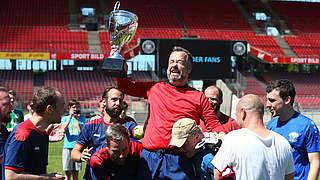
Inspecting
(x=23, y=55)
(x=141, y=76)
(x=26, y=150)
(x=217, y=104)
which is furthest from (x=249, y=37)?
(x=26, y=150)

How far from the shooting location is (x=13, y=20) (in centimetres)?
2892

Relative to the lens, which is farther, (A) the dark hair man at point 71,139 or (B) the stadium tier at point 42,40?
(B) the stadium tier at point 42,40

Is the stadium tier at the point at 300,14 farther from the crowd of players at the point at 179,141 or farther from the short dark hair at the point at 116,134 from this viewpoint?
the short dark hair at the point at 116,134

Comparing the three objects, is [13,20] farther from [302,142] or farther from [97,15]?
[302,142]

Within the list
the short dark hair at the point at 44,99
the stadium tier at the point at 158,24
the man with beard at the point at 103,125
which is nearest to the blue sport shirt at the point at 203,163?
the man with beard at the point at 103,125

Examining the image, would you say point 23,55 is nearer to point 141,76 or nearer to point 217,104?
point 141,76

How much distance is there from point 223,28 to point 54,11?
1447 centimetres

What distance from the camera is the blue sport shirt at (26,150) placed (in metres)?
3.03

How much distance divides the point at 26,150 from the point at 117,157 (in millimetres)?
799

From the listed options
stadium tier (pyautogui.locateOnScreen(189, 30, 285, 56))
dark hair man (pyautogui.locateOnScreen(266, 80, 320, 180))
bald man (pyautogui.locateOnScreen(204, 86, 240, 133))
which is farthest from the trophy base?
stadium tier (pyautogui.locateOnScreen(189, 30, 285, 56))

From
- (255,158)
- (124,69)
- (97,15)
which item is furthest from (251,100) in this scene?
(97,15)

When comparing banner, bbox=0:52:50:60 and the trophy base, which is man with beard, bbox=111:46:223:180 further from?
banner, bbox=0:52:50:60

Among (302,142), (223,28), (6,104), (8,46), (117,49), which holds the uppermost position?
Result: (223,28)

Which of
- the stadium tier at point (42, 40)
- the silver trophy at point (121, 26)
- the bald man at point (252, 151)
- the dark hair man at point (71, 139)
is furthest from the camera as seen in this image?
the stadium tier at point (42, 40)
